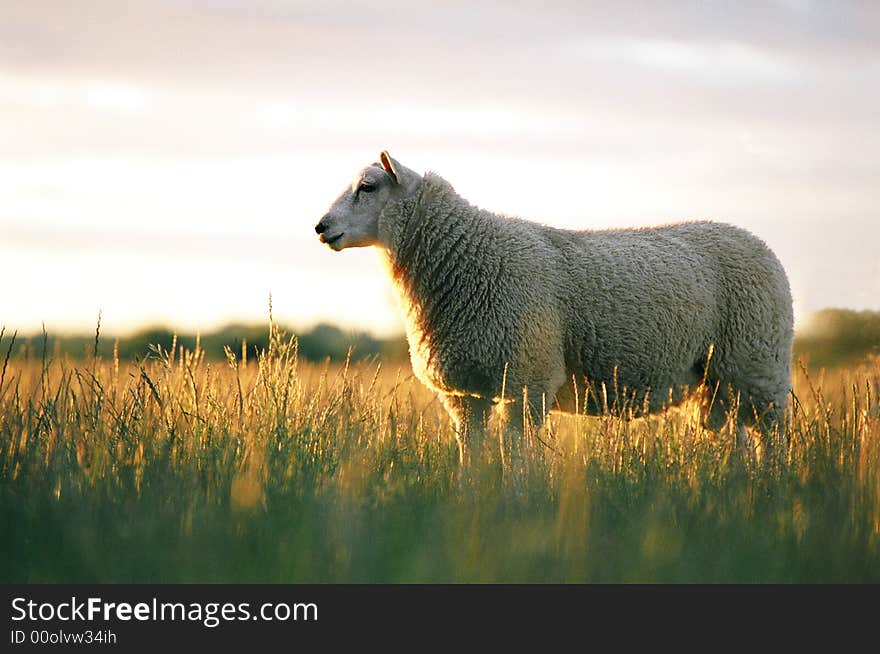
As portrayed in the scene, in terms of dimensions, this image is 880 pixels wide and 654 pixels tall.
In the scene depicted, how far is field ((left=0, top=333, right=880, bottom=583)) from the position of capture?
4051 mm

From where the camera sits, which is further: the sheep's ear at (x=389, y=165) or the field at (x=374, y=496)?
the sheep's ear at (x=389, y=165)

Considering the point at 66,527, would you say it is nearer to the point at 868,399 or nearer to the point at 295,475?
the point at 295,475

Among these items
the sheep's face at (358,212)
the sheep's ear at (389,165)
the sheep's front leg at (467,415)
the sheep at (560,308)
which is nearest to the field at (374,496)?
the sheep's front leg at (467,415)

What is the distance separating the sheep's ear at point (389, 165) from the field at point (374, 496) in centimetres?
140

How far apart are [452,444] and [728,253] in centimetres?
285

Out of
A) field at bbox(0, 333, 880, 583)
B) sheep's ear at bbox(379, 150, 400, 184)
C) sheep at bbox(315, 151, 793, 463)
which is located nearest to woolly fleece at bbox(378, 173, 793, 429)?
sheep at bbox(315, 151, 793, 463)

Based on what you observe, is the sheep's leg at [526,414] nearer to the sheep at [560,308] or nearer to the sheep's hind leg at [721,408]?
the sheep at [560,308]

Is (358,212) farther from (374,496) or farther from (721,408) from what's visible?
(721,408)

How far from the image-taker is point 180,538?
4.11 metres

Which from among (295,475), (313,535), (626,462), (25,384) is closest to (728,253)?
(626,462)

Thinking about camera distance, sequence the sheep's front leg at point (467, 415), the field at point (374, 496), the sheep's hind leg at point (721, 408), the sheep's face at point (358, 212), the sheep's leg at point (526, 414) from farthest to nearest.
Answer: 1. the sheep's hind leg at point (721, 408)
2. the sheep's face at point (358, 212)
3. the sheep's front leg at point (467, 415)
4. the sheep's leg at point (526, 414)
5. the field at point (374, 496)

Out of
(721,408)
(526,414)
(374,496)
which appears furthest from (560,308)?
(374,496)

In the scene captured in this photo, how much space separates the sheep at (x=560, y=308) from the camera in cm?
632

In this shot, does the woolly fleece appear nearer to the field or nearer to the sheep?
the sheep
